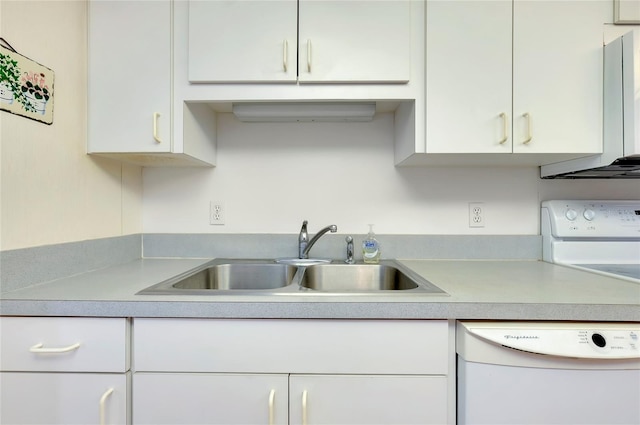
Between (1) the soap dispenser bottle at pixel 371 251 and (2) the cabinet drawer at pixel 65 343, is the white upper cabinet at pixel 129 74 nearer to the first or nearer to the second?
(2) the cabinet drawer at pixel 65 343

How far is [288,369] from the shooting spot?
876mm

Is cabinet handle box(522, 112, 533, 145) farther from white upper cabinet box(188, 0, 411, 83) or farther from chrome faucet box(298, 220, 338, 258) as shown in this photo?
chrome faucet box(298, 220, 338, 258)

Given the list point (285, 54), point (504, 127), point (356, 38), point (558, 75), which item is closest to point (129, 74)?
point (285, 54)

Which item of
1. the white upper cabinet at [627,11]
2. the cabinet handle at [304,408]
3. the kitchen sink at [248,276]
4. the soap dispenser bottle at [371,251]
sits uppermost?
the white upper cabinet at [627,11]

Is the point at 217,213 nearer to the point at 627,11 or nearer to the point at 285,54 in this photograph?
the point at 285,54

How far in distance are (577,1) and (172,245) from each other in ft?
6.27

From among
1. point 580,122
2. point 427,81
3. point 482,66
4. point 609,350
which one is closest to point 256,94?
point 427,81

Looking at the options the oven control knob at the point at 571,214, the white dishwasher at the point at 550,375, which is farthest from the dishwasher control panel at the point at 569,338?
the oven control knob at the point at 571,214

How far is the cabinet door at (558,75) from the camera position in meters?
1.18

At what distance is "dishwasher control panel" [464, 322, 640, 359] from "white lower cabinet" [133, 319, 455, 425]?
0.14 meters

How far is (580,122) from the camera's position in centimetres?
119

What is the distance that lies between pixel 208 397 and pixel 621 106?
1592 mm

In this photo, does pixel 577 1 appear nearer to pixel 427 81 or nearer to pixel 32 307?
pixel 427 81

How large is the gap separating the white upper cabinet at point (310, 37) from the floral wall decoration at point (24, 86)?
47 centimetres
